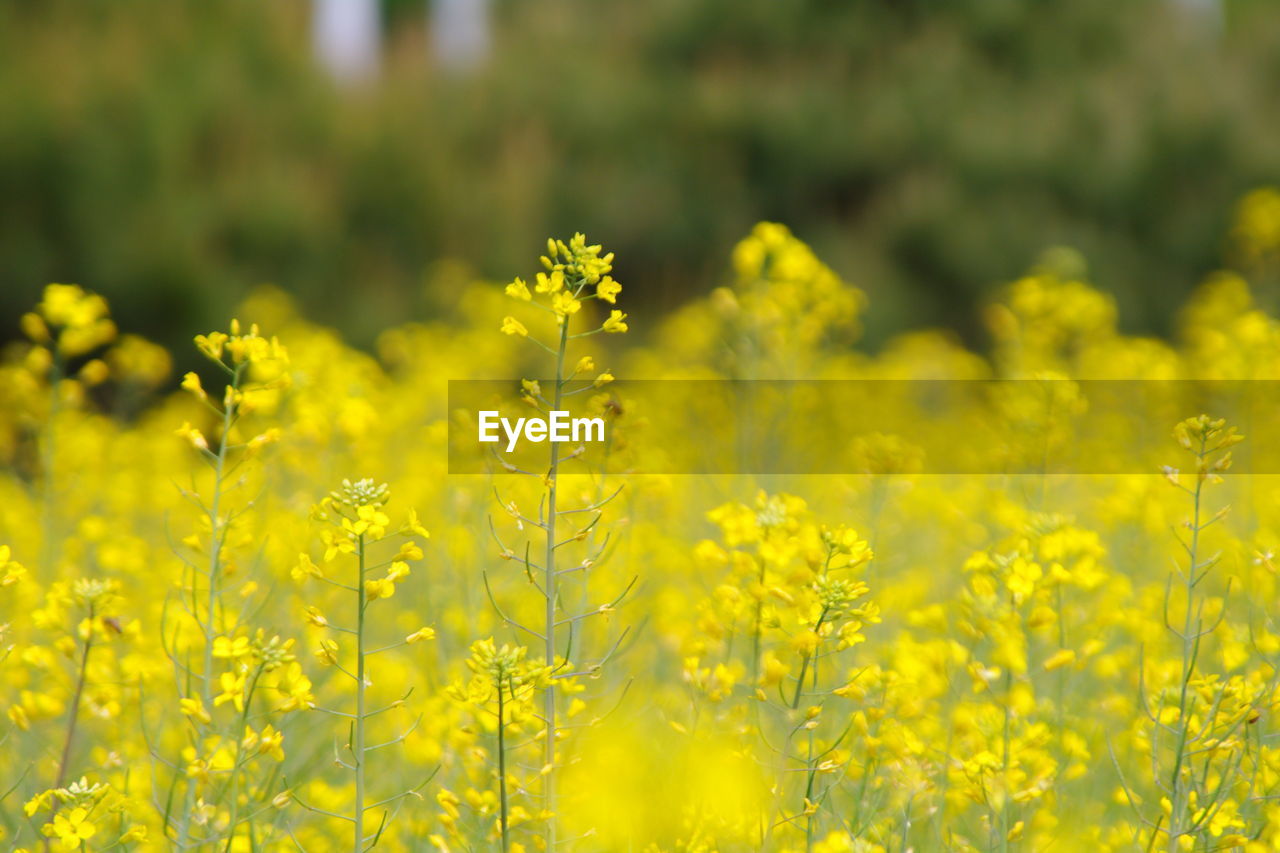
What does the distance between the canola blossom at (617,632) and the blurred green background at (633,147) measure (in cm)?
356

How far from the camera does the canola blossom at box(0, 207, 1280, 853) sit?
7.00 ft

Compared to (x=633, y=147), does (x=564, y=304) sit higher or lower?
lower

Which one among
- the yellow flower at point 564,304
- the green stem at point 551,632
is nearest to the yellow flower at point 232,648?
the green stem at point 551,632

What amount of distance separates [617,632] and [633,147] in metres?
8.81

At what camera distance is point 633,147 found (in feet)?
38.0

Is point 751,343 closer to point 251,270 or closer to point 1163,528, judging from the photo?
point 1163,528

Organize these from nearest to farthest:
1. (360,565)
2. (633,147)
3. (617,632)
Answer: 1. (360,565)
2. (617,632)
3. (633,147)

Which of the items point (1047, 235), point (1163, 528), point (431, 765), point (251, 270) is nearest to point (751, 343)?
point (1163, 528)

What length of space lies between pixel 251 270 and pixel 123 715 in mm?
6766

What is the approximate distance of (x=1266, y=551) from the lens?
99.2 inches

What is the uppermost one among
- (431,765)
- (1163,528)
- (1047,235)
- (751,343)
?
(1047,235)

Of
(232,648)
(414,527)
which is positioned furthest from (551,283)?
(232,648)

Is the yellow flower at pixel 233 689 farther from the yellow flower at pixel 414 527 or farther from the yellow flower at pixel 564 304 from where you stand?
the yellow flower at pixel 564 304

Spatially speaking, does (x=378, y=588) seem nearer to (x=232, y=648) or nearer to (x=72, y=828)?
(x=232, y=648)
